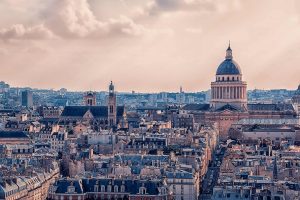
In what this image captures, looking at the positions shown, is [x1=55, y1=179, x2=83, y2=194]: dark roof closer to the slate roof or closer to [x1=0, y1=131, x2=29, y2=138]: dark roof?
the slate roof

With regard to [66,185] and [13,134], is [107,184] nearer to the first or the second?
[66,185]

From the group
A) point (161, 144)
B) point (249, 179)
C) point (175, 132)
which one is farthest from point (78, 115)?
point (249, 179)

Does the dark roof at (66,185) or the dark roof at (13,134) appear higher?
the dark roof at (13,134)

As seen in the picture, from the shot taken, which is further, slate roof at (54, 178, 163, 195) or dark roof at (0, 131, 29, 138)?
dark roof at (0, 131, 29, 138)

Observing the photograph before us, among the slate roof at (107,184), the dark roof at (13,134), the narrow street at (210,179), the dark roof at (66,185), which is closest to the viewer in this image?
the dark roof at (66,185)

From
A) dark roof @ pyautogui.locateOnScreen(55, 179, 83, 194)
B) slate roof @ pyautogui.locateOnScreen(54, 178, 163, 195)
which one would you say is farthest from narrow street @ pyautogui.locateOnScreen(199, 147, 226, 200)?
dark roof @ pyautogui.locateOnScreen(55, 179, 83, 194)

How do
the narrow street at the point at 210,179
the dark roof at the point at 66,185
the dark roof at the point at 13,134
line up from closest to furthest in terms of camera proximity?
the dark roof at the point at 66,185 → the narrow street at the point at 210,179 → the dark roof at the point at 13,134

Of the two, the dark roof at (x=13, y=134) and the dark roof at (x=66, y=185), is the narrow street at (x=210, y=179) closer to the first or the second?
the dark roof at (x=66, y=185)

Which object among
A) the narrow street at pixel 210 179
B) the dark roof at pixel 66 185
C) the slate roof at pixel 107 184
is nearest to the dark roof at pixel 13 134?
the narrow street at pixel 210 179

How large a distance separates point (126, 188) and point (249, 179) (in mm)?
11357

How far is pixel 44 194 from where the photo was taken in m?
95.0

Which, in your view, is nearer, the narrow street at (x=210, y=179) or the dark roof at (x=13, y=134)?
the narrow street at (x=210, y=179)

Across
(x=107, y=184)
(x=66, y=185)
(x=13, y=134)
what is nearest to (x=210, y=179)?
(x=107, y=184)

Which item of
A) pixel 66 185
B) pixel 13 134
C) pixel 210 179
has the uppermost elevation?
pixel 13 134
